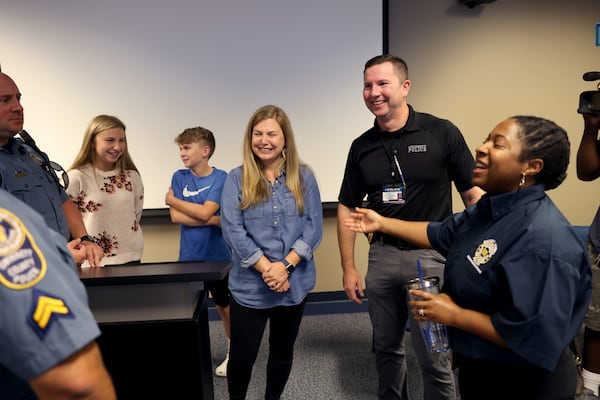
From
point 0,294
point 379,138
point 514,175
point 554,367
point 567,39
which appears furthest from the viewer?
point 567,39

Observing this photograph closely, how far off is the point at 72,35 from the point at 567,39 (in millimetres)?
3848

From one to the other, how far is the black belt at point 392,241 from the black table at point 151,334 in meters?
0.80

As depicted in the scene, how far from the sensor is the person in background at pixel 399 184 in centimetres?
183

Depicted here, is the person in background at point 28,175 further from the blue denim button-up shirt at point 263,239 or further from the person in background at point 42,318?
the person in background at point 42,318

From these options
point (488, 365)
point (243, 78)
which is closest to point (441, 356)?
point (488, 365)

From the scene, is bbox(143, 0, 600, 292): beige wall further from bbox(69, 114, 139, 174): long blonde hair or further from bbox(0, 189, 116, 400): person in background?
bbox(0, 189, 116, 400): person in background

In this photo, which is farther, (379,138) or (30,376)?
(379,138)

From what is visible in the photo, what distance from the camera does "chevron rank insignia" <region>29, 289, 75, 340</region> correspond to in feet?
1.72

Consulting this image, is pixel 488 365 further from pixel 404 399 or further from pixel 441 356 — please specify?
pixel 404 399

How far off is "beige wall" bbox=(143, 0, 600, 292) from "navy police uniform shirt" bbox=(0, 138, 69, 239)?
1.56 m

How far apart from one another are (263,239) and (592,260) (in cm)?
163

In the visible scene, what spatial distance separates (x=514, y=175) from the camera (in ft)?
3.75

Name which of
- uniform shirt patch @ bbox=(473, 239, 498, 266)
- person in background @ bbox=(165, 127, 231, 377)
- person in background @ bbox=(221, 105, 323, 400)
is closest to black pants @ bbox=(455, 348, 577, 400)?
uniform shirt patch @ bbox=(473, 239, 498, 266)

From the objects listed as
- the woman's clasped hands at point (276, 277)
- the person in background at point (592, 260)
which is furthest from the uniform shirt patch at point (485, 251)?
the person in background at point (592, 260)
